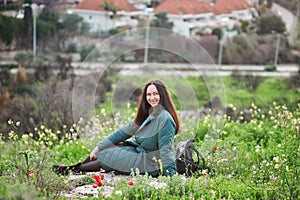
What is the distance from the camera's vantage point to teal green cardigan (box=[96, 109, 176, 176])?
503cm

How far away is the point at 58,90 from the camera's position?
9367mm

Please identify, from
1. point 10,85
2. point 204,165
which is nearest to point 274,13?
point 10,85

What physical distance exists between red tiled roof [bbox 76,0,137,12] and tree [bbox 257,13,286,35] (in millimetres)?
4358

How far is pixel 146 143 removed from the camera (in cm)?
520

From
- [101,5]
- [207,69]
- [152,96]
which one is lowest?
[207,69]

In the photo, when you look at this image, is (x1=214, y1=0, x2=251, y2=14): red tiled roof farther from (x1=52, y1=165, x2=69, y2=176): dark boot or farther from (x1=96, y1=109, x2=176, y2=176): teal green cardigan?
(x1=52, y1=165, x2=69, y2=176): dark boot

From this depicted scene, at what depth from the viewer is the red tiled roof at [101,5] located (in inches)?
648

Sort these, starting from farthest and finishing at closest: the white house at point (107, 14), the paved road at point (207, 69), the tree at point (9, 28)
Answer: the white house at point (107, 14) < the paved road at point (207, 69) < the tree at point (9, 28)

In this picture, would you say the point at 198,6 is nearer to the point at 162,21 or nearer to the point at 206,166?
the point at 162,21

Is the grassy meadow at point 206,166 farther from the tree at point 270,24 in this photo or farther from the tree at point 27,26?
the tree at point 270,24

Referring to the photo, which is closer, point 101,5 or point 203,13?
point 101,5

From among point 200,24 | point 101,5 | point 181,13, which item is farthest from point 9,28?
point 200,24

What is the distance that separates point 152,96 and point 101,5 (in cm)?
1236

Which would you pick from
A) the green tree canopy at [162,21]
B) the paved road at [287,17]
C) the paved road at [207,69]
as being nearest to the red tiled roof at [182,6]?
the green tree canopy at [162,21]
